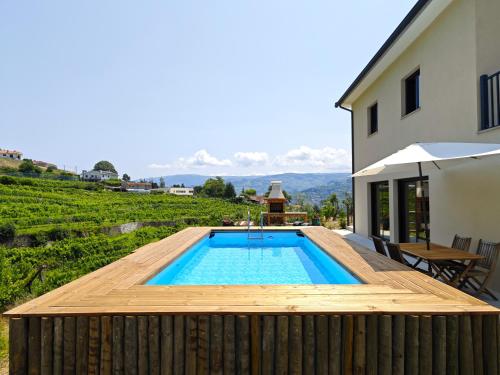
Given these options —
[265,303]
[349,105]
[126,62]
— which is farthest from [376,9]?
[265,303]

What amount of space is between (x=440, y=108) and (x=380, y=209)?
4.46 meters

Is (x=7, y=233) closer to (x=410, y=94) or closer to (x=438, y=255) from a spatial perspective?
(x=438, y=255)

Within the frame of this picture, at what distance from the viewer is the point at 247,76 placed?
1466 cm

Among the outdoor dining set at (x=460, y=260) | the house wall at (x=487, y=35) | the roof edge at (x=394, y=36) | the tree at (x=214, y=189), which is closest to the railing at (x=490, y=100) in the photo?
the house wall at (x=487, y=35)

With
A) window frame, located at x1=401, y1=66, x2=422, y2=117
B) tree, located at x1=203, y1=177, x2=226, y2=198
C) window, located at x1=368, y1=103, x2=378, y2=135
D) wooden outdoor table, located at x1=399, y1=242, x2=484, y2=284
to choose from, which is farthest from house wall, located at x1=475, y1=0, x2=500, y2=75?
tree, located at x1=203, y1=177, x2=226, y2=198

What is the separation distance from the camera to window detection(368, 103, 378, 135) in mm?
10375

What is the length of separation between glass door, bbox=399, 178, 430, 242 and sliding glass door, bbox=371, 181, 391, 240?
0.72 metres

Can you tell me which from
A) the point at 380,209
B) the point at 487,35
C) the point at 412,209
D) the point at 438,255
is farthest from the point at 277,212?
the point at 487,35

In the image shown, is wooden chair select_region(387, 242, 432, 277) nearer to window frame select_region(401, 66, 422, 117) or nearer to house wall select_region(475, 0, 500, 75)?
house wall select_region(475, 0, 500, 75)

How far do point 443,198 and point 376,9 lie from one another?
6.99m

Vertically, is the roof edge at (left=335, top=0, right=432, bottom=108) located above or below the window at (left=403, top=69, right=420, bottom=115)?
above

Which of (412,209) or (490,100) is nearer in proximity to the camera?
(490,100)

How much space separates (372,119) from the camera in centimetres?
1064

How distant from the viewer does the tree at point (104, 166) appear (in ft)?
407
